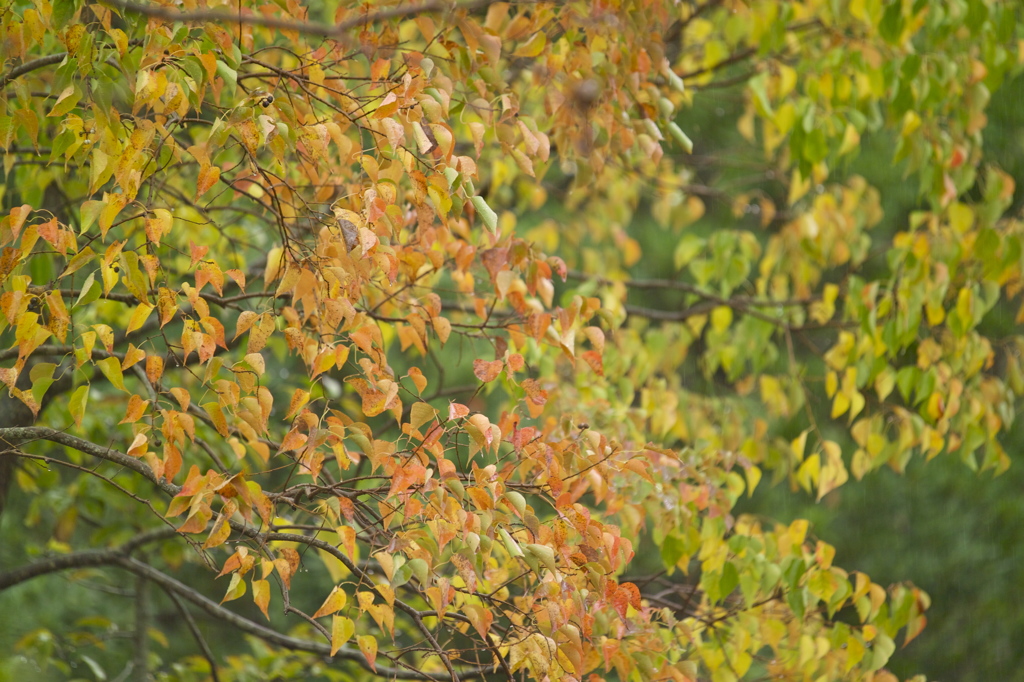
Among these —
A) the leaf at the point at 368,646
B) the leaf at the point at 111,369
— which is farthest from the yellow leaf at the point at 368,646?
the leaf at the point at 111,369

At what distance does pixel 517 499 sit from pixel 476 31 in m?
0.90

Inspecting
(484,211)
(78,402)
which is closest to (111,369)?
(78,402)

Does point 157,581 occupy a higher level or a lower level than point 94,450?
lower

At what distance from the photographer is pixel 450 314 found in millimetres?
4387

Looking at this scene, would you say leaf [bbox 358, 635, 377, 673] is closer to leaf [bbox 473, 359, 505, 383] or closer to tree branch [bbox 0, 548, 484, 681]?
leaf [bbox 473, 359, 505, 383]

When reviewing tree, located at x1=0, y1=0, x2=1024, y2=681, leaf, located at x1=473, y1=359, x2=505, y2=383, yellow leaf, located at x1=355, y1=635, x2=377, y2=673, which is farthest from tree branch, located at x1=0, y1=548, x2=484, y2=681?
leaf, located at x1=473, y1=359, x2=505, y2=383

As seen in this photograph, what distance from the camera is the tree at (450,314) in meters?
1.62

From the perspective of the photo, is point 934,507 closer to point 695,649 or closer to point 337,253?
point 695,649

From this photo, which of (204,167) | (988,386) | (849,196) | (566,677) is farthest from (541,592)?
(849,196)

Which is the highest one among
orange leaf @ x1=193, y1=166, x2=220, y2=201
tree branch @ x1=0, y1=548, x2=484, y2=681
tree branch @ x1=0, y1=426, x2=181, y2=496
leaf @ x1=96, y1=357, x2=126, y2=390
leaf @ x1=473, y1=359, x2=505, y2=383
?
orange leaf @ x1=193, y1=166, x2=220, y2=201

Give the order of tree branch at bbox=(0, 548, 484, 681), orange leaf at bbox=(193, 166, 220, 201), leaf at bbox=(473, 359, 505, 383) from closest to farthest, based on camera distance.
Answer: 1. orange leaf at bbox=(193, 166, 220, 201)
2. leaf at bbox=(473, 359, 505, 383)
3. tree branch at bbox=(0, 548, 484, 681)

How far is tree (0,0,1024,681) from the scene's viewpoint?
63.7 inches

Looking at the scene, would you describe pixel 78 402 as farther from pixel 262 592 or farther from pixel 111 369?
pixel 262 592

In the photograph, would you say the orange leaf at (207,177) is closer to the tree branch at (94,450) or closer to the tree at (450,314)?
the tree at (450,314)
